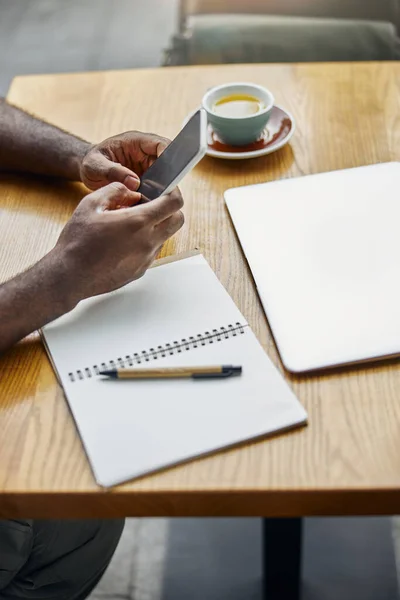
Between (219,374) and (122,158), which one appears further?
(122,158)

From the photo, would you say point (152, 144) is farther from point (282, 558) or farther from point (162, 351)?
point (282, 558)

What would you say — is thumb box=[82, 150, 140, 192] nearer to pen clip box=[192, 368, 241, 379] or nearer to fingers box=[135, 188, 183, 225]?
fingers box=[135, 188, 183, 225]

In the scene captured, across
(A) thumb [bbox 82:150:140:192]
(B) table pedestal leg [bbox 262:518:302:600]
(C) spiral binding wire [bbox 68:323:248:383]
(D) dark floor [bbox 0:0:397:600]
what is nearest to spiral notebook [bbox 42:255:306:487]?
(C) spiral binding wire [bbox 68:323:248:383]

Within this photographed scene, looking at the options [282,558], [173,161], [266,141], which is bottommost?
[282,558]

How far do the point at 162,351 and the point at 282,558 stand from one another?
0.59 meters

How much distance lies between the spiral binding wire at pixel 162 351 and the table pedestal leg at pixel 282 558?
1.50ft

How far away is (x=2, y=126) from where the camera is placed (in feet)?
3.65

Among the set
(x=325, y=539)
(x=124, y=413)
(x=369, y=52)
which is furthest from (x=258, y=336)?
(x=369, y=52)

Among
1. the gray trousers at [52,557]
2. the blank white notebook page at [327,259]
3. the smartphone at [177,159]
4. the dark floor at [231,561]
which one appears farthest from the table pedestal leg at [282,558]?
the smartphone at [177,159]

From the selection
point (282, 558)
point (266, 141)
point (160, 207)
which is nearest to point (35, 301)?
point (160, 207)

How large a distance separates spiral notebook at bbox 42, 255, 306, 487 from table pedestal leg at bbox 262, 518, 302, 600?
46 centimetres

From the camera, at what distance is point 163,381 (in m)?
0.75

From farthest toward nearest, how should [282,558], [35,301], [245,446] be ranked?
1. [282,558]
2. [35,301]
3. [245,446]

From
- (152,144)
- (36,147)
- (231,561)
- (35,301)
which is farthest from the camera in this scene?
(231,561)
